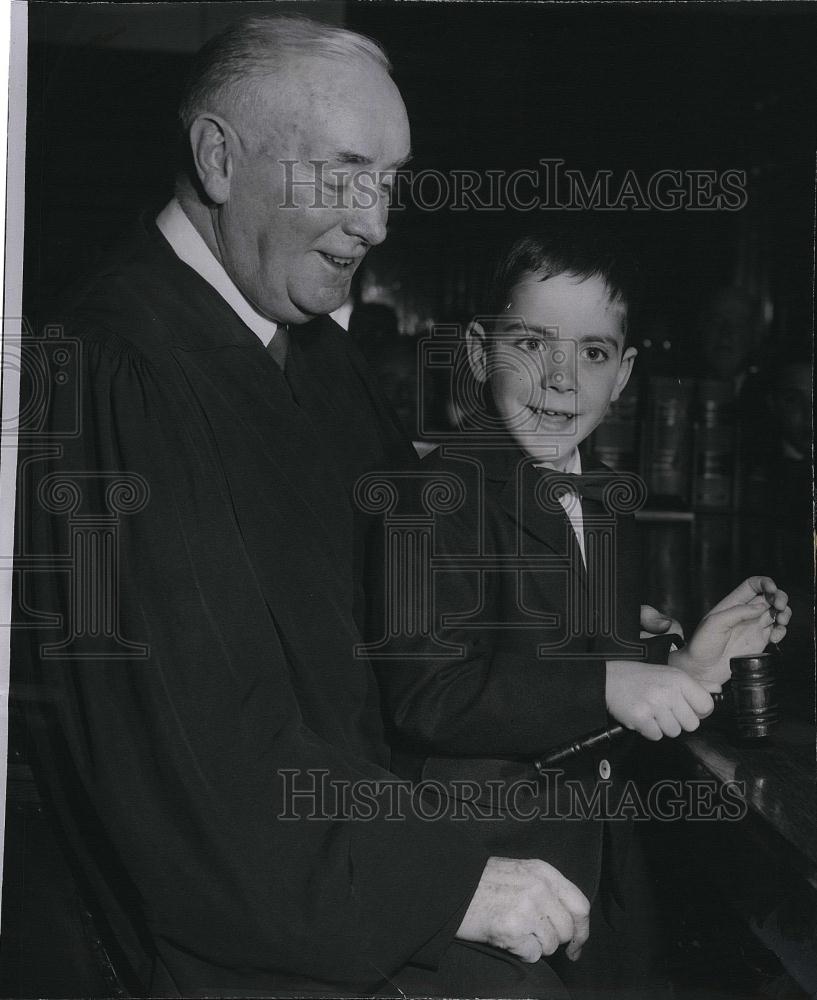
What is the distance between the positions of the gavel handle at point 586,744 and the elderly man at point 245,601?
0.15 m

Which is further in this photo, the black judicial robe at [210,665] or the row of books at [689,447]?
the row of books at [689,447]

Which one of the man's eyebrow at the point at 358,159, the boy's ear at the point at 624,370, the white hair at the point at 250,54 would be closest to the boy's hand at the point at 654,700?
the boy's ear at the point at 624,370

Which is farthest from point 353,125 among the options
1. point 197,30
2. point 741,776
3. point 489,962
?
point 489,962

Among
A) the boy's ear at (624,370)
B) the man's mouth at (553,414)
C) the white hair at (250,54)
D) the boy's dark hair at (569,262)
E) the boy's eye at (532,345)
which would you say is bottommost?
the man's mouth at (553,414)

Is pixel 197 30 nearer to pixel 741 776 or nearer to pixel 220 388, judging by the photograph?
pixel 220 388

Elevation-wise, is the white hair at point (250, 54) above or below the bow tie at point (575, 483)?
above

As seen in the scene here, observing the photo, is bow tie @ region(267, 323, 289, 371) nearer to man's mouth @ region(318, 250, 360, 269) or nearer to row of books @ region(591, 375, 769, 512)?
man's mouth @ region(318, 250, 360, 269)

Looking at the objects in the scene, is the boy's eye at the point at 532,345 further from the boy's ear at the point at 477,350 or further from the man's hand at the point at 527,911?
the man's hand at the point at 527,911

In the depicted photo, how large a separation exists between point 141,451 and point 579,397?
61cm

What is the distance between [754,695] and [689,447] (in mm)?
363

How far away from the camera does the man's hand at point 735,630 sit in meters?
1.56

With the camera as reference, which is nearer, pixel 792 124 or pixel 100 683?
pixel 100 683

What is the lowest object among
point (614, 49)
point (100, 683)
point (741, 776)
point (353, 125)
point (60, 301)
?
point (741, 776)

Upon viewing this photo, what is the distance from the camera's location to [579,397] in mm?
1561
